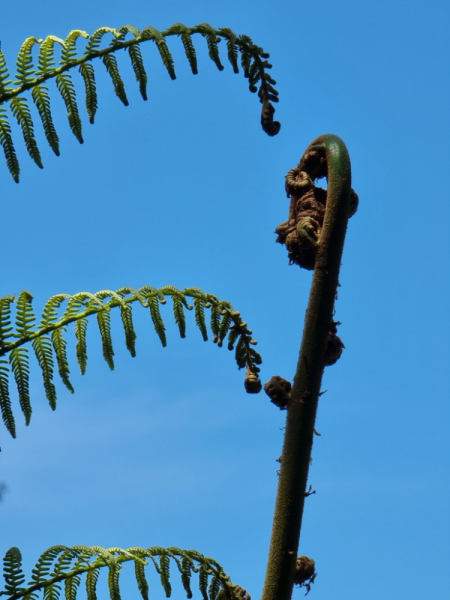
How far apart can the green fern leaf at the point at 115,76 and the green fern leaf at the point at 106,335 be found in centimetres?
57

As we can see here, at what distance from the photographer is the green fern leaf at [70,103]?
1.97 m

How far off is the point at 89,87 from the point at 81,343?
2.30ft

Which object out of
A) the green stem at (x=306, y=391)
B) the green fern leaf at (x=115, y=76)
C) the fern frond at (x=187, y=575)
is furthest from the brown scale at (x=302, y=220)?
the fern frond at (x=187, y=575)

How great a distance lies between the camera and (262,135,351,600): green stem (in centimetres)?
170

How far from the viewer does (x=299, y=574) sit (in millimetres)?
1802

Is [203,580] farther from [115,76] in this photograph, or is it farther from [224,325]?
[115,76]

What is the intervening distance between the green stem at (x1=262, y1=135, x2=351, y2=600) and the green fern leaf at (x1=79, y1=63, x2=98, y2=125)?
66 centimetres

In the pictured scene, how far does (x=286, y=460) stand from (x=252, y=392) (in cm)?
30

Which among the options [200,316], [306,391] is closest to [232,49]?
[200,316]

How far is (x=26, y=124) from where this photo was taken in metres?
1.97

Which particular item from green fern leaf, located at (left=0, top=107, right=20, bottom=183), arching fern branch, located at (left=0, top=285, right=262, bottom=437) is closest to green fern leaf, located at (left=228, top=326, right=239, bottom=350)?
arching fern branch, located at (left=0, top=285, right=262, bottom=437)

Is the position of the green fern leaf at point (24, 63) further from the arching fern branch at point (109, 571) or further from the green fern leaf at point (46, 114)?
the arching fern branch at point (109, 571)

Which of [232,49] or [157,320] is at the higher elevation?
[232,49]

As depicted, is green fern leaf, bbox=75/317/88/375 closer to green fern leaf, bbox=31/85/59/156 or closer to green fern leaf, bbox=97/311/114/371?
green fern leaf, bbox=97/311/114/371
